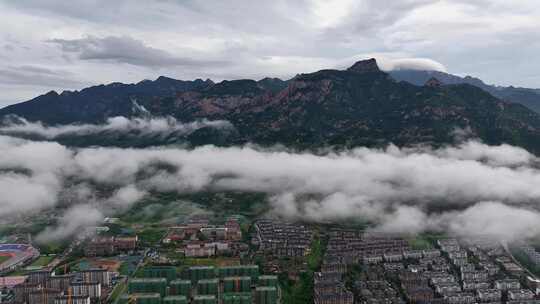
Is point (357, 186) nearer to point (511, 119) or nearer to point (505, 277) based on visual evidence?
point (505, 277)

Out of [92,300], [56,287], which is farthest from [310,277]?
[56,287]

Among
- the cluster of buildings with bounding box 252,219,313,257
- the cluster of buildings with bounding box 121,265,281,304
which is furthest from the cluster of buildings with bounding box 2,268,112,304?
the cluster of buildings with bounding box 252,219,313,257

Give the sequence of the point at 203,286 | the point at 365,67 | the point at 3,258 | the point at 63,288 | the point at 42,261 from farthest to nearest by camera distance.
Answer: the point at 365,67 → the point at 3,258 → the point at 42,261 → the point at 63,288 → the point at 203,286

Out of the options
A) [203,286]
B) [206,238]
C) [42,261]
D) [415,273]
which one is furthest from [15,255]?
[415,273]

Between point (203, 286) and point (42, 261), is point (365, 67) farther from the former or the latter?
point (203, 286)

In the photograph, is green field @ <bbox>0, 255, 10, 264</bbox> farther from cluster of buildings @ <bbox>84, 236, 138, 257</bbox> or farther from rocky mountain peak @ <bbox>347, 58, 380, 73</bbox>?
rocky mountain peak @ <bbox>347, 58, 380, 73</bbox>

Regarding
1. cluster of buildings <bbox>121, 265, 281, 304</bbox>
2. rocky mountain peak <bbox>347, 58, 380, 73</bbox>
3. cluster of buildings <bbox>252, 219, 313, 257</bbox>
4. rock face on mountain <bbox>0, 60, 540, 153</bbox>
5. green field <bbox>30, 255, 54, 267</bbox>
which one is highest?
rocky mountain peak <bbox>347, 58, 380, 73</bbox>
